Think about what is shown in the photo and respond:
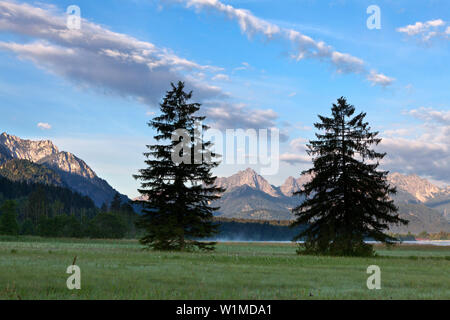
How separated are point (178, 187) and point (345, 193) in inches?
616

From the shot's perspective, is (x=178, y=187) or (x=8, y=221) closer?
(x=178, y=187)

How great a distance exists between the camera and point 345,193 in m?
41.1

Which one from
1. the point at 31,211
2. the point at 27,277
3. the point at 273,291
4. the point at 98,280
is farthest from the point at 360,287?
the point at 31,211

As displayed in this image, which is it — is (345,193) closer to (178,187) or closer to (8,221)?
(178,187)

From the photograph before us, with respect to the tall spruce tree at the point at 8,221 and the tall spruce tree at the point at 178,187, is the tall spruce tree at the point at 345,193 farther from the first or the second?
the tall spruce tree at the point at 8,221

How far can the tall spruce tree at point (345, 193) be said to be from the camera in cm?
4047

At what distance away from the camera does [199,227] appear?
41250 mm

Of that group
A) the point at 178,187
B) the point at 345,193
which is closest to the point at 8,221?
the point at 178,187

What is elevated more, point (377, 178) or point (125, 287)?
point (377, 178)

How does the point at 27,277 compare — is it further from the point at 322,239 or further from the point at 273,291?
the point at 322,239

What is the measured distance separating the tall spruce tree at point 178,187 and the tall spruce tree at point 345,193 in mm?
9249

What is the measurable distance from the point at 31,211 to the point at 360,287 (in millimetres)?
184987
